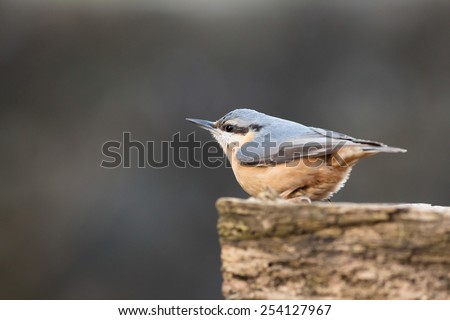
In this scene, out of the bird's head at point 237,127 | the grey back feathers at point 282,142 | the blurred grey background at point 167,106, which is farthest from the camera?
the blurred grey background at point 167,106

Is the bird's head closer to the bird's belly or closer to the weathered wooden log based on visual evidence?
the bird's belly

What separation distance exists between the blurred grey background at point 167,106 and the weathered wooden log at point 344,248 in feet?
9.32

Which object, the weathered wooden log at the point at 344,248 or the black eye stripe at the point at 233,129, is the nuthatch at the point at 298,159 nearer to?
the black eye stripe at the point at 233,129

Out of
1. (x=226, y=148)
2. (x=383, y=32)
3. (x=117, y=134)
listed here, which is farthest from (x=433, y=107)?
(x=117, y=134)

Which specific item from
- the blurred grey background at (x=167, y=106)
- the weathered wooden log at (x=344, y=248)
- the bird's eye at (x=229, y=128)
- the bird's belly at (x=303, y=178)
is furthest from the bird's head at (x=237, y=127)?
the weathered wooden log at (x=344, y=248)

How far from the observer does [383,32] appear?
5.64 meters

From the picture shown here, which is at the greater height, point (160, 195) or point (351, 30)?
point (351, 30)

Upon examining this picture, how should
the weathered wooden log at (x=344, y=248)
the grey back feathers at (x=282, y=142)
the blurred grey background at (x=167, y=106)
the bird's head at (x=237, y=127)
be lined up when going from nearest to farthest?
the weathered wooden log at (x=344, y=248) < the grey back feathers at (x=282, y=142) < the bird's head at (x=237, y=127) < the blurred grey background at (x=167, y=106)

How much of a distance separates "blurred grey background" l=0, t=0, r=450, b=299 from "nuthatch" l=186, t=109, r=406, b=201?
4.74 feet

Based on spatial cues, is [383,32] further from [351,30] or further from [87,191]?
[87,191]

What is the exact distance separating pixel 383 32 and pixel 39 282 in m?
3.64

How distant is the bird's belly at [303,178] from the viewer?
3406 millimetres

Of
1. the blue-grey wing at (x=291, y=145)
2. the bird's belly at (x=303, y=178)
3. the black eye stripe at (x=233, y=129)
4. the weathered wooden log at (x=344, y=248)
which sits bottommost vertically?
the weathered wooden log at (x=344, y=248)

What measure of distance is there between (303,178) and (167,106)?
227 centimetres
